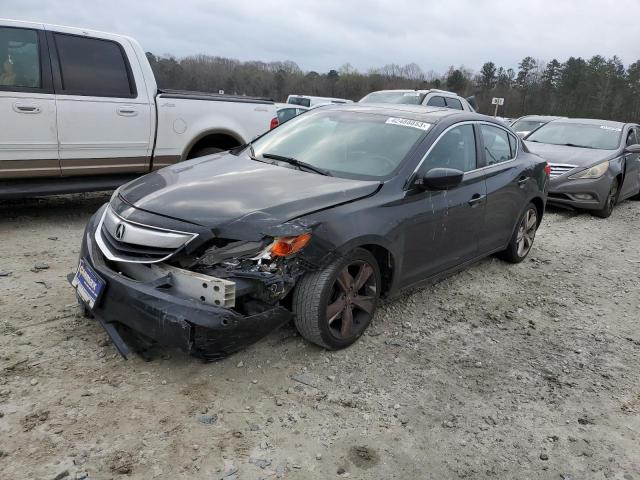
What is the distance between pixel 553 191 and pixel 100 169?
6.84m

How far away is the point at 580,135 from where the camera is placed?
31.4ft

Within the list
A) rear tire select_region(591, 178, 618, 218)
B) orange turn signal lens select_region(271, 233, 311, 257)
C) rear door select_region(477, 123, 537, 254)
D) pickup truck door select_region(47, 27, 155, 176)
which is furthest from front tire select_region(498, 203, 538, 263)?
pickup truck door select_region(47, 27, 155, 176)

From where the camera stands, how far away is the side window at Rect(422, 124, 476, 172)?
403cm

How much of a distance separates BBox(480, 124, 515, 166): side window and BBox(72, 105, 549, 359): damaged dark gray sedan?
0.03 m

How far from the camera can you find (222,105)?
6.57 metres

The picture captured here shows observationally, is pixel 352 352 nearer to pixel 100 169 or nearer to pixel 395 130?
pixel 395 130

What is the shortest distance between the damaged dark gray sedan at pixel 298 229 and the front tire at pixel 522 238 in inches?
29.4

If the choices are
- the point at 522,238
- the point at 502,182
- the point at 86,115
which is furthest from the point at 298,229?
the point at 86,115

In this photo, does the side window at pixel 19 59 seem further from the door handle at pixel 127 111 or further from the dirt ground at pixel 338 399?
the dirt ground at pixel 338 399

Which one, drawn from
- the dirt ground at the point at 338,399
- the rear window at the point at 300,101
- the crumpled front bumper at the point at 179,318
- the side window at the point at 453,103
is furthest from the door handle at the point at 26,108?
the rear window at the point at 300,101

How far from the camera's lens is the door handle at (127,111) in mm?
5801

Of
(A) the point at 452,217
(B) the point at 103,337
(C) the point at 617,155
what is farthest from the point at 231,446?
(C) the point at 617,155

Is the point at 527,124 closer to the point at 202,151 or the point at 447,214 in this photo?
the point at 202,151

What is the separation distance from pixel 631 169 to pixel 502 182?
6.12 meters
